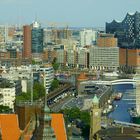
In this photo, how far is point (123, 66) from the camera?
49.9 m

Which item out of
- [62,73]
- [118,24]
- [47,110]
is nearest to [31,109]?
[47,110]

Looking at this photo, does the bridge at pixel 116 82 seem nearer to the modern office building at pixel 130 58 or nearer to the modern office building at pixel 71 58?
the modern office building at pixel 130 58

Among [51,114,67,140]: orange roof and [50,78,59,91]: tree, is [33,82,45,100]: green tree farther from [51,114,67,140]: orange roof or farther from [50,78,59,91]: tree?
[51,114,67,140]: orange roof

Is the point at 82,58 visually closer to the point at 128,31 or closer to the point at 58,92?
the point at 128,31

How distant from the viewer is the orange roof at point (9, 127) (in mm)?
8562

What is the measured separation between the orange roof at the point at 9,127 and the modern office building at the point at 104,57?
40.2 metres

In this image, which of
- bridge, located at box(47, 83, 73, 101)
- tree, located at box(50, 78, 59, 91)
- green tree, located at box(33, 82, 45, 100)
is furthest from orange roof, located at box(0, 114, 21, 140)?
tree, located at box(50, 78, 59, 91)

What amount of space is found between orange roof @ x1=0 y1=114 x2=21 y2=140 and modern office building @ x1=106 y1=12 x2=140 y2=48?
45.3 meters

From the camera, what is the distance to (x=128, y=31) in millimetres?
56938

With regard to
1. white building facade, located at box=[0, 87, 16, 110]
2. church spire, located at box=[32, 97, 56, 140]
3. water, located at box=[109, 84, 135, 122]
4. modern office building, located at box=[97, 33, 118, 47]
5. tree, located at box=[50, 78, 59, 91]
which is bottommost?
water, located at box=[109, 84, 135, 122]

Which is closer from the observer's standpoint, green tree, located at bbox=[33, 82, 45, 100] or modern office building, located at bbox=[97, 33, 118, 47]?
green tree, located at bbox=[33, 82, 45, 100]

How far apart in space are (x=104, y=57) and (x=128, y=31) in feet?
27.5

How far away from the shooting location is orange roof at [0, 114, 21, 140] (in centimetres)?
856

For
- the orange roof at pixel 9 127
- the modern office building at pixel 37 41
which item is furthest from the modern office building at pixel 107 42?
the orange roof at pixel 9 127
